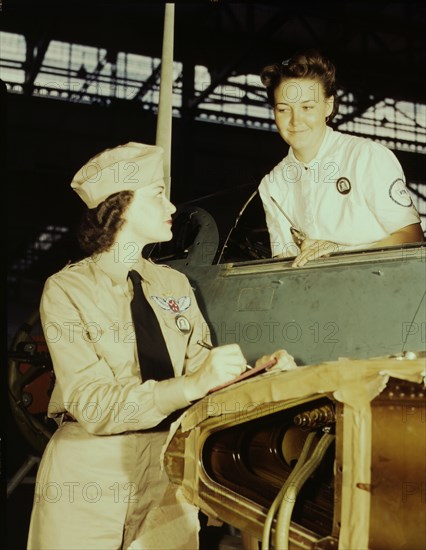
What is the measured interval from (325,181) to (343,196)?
0.33 feet

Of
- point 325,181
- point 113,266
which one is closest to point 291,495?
point 113,266

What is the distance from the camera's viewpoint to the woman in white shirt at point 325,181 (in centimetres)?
235

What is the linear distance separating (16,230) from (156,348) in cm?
1177

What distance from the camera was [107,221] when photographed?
1780 mm

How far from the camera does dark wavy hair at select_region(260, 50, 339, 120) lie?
8.05 ft

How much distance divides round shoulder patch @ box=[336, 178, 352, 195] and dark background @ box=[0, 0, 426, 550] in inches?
301

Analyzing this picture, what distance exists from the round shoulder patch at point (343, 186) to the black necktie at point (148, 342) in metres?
1.04

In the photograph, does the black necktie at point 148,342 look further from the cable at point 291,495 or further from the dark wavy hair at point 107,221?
the cable at point 291,495

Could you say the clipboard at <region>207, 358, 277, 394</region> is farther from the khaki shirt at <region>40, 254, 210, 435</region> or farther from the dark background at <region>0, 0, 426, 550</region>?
the dark background at <region>0, 0, 426, 550</region>

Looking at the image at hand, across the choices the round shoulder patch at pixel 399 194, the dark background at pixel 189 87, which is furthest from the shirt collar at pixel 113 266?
the dark background at pixel 189 87

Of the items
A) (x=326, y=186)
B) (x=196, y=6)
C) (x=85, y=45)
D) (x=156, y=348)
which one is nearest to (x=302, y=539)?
(x=156, y=348)

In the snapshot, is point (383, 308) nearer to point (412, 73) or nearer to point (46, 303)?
point (46, 303)

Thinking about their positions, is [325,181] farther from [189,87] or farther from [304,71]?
[189,87]

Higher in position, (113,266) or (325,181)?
(325,181)
